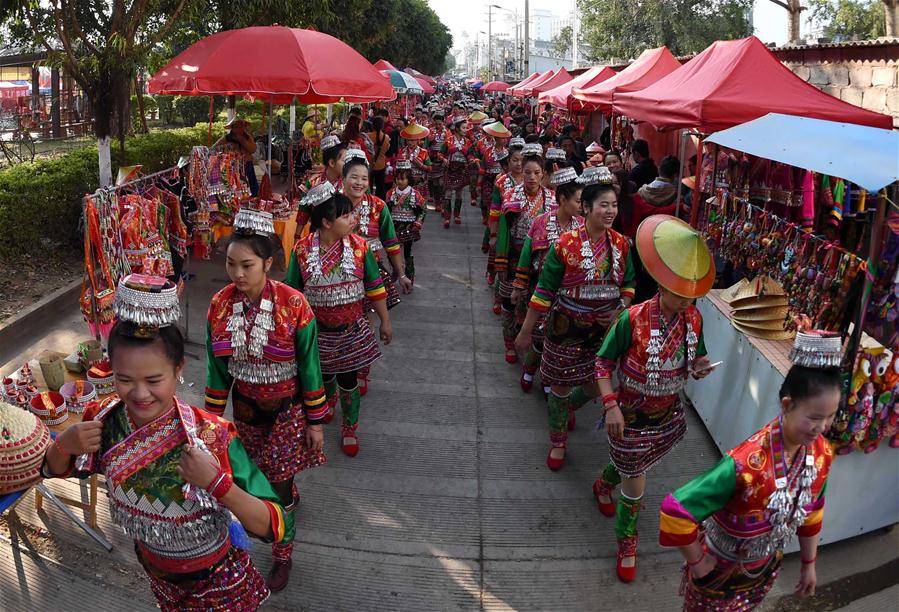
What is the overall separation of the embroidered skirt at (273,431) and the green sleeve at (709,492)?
6.24 feet

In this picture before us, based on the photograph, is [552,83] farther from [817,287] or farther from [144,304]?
[144,304]

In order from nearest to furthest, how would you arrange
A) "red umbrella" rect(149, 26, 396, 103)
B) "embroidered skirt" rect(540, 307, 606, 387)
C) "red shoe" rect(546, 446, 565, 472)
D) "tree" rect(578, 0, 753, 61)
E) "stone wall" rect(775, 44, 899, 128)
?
"embroidered skirt" rect(540, 307, 606, 387), "red shoe" rect(546, 446, 565, 472), "red umbrella" rect(149, 26, 396, 103), "stone wall" rect(775, 44, 899, 128), "tree" rect(578, 0, 753, 61)

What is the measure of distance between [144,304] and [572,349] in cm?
307

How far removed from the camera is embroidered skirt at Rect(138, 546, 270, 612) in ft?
8.11

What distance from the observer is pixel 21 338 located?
6.79 m

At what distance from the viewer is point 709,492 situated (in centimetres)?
247

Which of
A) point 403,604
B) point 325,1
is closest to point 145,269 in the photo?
point 403,604

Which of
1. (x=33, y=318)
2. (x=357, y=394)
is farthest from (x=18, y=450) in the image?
(x=33, y=318)

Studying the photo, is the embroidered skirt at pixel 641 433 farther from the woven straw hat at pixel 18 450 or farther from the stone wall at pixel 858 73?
the stone wall at pixel 858 73

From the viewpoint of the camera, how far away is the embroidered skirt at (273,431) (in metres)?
3.58

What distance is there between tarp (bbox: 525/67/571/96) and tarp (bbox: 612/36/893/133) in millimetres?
11890

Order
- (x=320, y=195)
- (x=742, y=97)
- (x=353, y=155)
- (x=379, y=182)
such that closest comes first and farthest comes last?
(x=320, y=195) → (x=353, y=155) → (x=742, y=97) → (x=379, y=182)

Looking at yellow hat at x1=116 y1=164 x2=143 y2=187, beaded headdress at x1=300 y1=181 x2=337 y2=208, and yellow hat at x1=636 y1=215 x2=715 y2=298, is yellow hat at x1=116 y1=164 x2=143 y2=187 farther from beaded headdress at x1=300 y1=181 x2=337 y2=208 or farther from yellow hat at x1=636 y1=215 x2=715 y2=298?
yellow hat at x1=636 y1=215 x2=715 y2=298

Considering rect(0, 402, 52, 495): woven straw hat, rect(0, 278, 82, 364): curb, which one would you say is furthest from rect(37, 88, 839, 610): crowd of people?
rect(0, 278, 82, 364): curb
